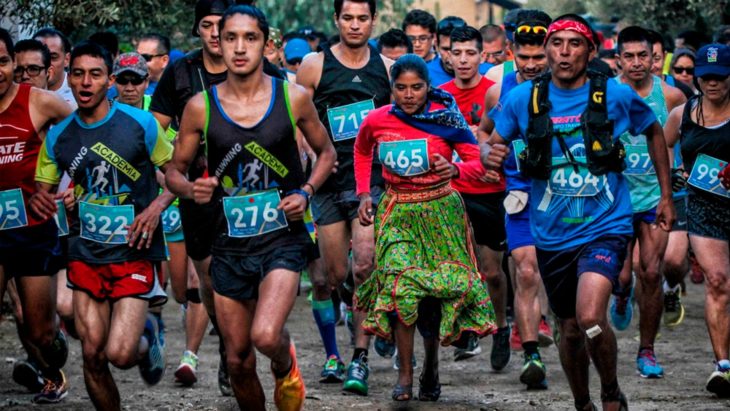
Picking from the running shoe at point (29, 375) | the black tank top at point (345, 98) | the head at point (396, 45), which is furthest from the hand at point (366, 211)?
the head at point (396, 45)

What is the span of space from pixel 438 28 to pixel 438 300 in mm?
5823

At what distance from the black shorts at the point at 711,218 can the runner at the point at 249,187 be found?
131 inches

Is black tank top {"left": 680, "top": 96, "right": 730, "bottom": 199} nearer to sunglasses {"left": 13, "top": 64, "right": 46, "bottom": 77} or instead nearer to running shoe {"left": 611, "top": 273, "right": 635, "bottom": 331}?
running shoe {"left": 611, "top": 273, "right": 635, "bottom": 331}

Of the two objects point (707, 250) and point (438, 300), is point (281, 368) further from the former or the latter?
point (707, 250)

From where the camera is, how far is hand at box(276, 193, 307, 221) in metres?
7.78

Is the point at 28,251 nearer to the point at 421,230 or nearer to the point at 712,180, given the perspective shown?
the point at 421,230

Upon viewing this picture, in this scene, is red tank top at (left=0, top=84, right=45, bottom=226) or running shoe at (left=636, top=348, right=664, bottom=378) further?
running shoe at (left=636, top=348, right=664, bottom=378)

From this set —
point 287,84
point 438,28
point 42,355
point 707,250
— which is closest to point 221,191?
point 287,84

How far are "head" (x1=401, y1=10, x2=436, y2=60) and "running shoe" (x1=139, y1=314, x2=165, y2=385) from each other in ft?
18.9

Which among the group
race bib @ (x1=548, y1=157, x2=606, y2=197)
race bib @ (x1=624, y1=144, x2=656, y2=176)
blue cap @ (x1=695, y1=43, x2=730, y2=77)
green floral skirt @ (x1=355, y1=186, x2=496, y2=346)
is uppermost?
blue cap @ (x1=695, y1=43, x2=730, y2=77)

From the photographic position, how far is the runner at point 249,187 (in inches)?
308

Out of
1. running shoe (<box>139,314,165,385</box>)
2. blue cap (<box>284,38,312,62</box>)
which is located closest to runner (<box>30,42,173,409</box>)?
running shoe (<box>139,314,165,385</box>)

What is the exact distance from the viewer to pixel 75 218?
28.6 feet

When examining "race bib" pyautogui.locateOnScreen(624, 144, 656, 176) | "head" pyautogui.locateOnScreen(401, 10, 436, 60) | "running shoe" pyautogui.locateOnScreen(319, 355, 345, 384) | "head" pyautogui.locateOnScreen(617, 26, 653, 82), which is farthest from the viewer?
"head" pyautogui.locateOnScreen(401, 10, 436, 60)
